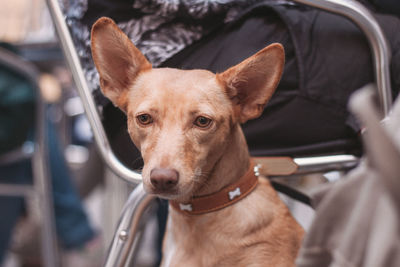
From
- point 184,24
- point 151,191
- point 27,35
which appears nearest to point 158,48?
point 184,24

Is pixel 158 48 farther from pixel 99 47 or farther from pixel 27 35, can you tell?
pixel 27 35

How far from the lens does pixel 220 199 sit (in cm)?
69

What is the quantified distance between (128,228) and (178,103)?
28cm

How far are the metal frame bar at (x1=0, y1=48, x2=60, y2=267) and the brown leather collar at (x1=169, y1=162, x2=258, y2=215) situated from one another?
124 centimetres

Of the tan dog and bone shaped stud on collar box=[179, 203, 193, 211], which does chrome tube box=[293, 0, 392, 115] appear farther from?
bone shaped stud on collar box=[179, 203, 193, 211]

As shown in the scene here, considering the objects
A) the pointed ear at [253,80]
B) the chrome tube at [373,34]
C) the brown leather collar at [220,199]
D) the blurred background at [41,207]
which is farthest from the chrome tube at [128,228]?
the blurred background at [41,207]

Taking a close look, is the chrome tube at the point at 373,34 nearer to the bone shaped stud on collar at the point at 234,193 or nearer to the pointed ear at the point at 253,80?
the pointed ear at the point at 253,80

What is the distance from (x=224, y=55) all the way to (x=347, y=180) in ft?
1.11

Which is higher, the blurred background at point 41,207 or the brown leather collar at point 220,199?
the brown leather collar at point 220,199

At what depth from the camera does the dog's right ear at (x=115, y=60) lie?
2.15ft

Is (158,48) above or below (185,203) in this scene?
above

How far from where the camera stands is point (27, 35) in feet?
7.68

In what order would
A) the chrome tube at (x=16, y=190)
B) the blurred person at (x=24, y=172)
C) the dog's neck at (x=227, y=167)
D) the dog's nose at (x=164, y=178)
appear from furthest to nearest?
the chrome tube at (x=16, y=190) < the blurred person at (x=24, y=172) < the dog's neck at (x=227, y=167) < the dog's nose at (x=164, y=178)

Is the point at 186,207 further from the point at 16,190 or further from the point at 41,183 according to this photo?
the point at 16,190
